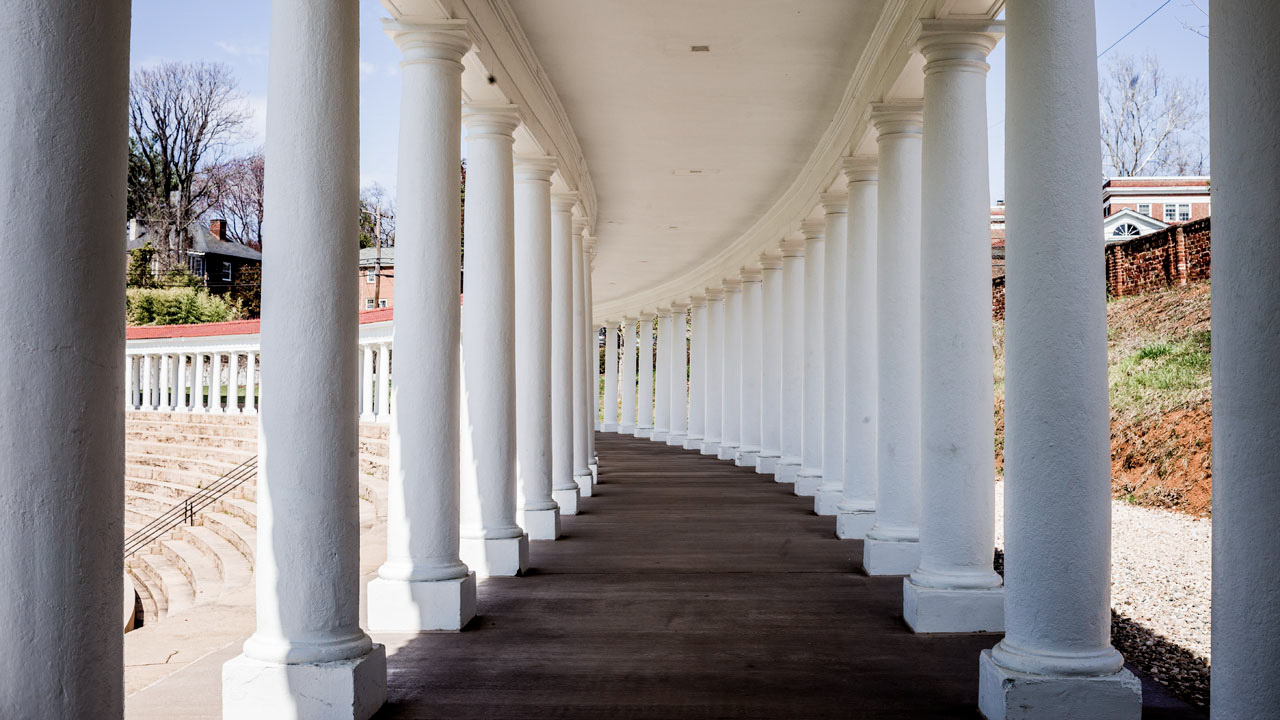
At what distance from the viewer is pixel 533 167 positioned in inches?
1259

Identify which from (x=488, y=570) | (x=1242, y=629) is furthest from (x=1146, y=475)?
(x=1242, y=629)

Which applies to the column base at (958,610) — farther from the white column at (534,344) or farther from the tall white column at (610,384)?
the tall white column at (610,384)

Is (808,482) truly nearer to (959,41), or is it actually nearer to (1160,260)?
(959,41)

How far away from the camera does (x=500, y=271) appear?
25.1 metres

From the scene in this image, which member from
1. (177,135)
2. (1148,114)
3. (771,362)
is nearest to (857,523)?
(771,362)

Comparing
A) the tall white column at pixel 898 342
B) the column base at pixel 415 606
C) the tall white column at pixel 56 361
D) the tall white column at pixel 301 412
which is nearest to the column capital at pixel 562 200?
the tall white column at pixel 898 342

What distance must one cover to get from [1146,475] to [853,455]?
2044 centimetres

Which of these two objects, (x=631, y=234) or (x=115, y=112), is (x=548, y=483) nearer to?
(x=115, y=112)

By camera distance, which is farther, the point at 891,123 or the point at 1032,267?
the point at 891,123

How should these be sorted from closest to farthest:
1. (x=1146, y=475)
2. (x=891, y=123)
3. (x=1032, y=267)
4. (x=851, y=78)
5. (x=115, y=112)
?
(x=115, y=112) → (x=1032, y=267) → (x=891, y=123) → (x=851, y=78) → (x=1146, y=475)

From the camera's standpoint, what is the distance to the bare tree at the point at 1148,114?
308 feet

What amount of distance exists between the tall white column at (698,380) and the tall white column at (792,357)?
2465 centimetres

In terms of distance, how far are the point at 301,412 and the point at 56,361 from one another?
6.69m

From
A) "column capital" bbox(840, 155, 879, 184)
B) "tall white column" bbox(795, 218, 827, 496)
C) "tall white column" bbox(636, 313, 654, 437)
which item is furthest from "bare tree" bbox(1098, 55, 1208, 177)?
"column capital" bbox(840, 155, 879, 184)
